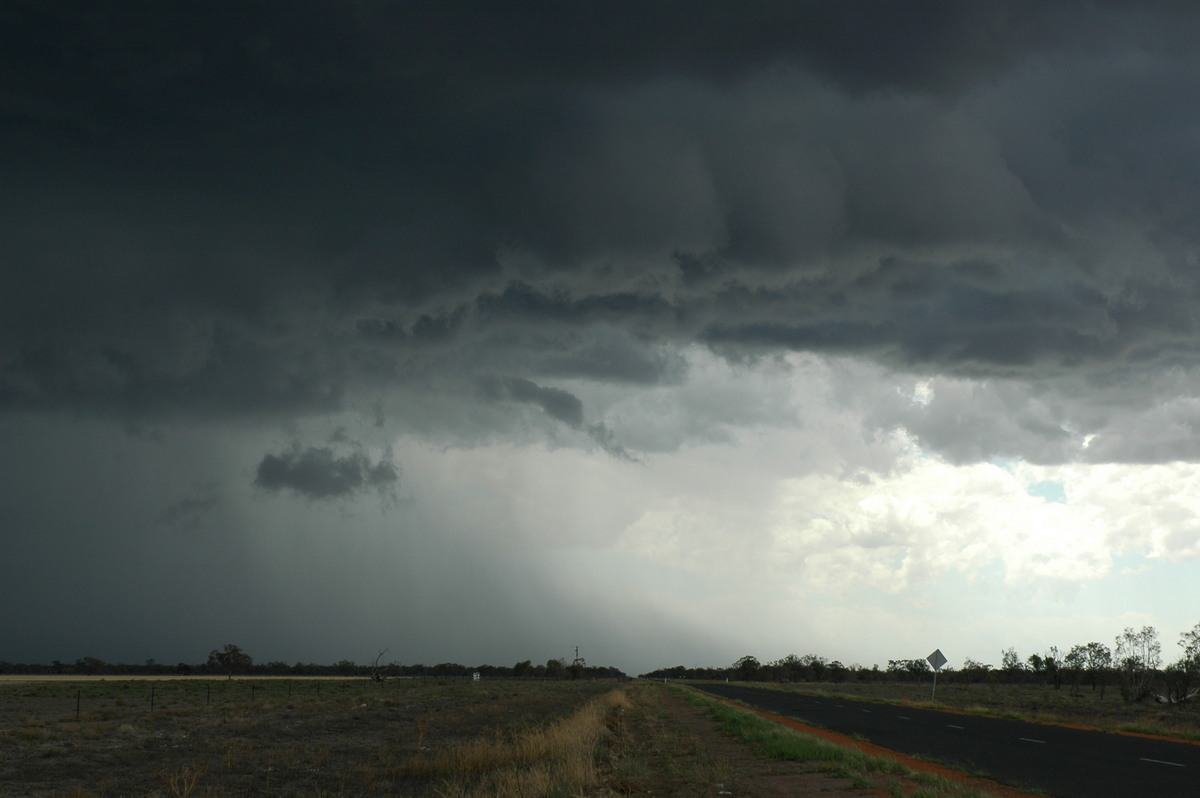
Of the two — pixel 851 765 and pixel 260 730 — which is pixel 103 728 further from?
pixel 851 765

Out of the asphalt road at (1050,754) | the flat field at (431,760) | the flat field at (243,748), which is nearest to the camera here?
the asphalt road at (1050,754)

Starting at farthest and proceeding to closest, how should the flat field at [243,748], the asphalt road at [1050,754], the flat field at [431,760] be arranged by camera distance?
the flat field at [243,748]
the flat field at [431,760]
the asphalt road at [1050,754]

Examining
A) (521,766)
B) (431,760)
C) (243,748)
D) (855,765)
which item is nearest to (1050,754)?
(855,765)

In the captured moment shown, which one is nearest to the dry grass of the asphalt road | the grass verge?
the grass verge

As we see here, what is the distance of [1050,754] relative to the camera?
882 inches

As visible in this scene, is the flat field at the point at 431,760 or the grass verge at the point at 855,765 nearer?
the grass verge at the point at 855,765

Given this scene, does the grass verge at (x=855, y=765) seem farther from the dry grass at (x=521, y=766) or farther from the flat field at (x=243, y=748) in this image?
the flat field at (x=243, y=748)

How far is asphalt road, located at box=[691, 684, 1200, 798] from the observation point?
1630cm

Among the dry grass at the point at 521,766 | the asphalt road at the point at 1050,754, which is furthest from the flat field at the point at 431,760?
the asphalt road at the point at 1050,754

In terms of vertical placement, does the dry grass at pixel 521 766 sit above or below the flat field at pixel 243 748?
above

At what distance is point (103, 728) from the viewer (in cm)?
3662

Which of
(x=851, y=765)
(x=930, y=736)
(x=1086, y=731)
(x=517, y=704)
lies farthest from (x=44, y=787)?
(x=517, y=704)

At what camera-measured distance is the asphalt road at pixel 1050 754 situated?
16.3 metres

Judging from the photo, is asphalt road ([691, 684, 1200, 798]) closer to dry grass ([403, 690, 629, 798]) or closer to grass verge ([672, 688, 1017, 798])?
grass verge ([672, 688, 1017, 798])
